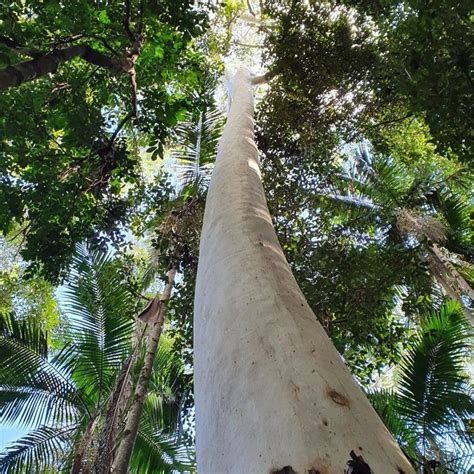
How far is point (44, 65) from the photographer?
106 inches

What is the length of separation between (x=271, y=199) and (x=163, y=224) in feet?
4.35

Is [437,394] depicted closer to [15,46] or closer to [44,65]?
[44,65]

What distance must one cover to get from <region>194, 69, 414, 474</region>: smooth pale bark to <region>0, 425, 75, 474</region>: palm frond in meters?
3.68

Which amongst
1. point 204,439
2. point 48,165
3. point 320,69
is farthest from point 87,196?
point 204,439

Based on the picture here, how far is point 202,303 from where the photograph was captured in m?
1.83

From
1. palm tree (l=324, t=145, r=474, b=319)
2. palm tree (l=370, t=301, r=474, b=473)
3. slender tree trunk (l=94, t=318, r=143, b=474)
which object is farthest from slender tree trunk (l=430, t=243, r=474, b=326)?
slender tree trunk (l=94, t=318, r=143, b=474)

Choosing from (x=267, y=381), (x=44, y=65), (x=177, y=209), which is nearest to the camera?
(x=267, y=381)

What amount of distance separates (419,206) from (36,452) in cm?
681

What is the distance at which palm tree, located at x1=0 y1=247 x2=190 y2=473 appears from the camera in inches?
187

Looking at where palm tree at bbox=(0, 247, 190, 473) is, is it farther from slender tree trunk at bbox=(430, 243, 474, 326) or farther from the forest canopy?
slender tree trunk at bbox=(430, 243, 474, 326)

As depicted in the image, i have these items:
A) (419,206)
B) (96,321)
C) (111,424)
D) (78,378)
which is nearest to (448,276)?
(419,206)

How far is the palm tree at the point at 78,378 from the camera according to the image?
475cm

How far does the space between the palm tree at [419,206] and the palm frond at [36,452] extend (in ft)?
15.1

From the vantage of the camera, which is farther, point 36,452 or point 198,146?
point 198,146
